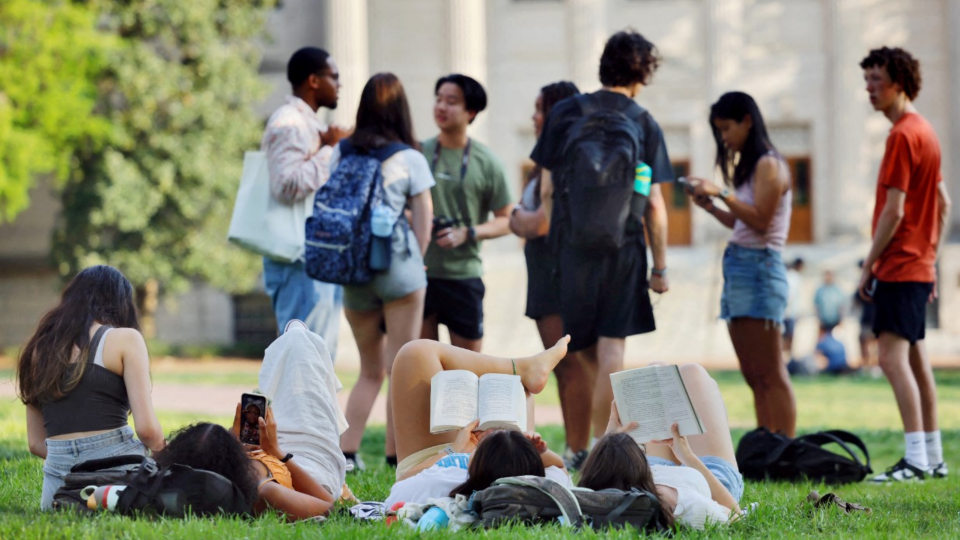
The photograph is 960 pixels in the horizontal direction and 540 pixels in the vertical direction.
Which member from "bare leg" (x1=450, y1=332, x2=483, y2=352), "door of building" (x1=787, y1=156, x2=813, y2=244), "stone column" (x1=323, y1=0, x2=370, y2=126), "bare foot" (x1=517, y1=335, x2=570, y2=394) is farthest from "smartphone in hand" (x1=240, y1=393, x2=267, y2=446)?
"door of building" (x1=787, y1=156, x2=813, y2=244)

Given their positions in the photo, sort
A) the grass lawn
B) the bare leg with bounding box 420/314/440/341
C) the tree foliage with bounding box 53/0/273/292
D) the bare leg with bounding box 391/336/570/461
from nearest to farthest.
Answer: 1. the grass lawn
2. the bare leg with bounding box 391/336/570/461
3. the bare leg with bounding box 420/314/440/341
4. the tree foliage with bounding box 53/0/273/292

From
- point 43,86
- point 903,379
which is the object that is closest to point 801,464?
point 903,379

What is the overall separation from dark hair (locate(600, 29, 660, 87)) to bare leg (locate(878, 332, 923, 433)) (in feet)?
7.10

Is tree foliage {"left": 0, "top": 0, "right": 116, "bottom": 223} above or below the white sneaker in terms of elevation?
above

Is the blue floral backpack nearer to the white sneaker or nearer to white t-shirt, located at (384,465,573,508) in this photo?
white t-shirt, located at (384,465,573,508)

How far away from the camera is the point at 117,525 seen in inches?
161

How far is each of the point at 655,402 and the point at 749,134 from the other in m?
2.96

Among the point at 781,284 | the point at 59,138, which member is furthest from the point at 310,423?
the point at 59,138

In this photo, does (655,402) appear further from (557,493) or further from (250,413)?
(250,413)

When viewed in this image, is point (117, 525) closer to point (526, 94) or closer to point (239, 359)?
point (239, 359)

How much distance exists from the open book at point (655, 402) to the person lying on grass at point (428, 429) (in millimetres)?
328

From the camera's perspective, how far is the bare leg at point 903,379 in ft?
23.4

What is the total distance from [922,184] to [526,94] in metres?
23.0

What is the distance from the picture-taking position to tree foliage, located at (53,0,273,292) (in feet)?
82.1
